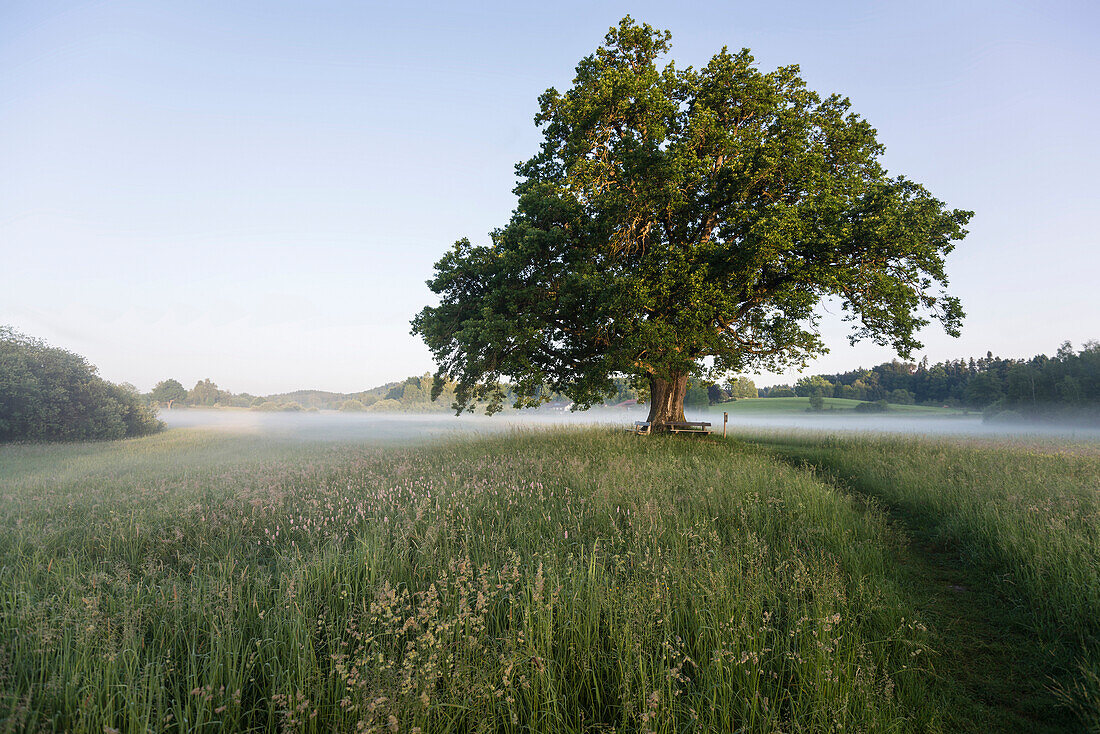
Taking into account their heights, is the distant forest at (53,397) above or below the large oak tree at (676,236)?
below

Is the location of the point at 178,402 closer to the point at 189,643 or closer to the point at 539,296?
the point at 539,296

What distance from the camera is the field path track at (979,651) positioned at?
308 cm

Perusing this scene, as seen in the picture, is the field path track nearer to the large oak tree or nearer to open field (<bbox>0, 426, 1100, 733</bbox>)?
open field (<bbox>0, 426, 1100, 733</bbox>)

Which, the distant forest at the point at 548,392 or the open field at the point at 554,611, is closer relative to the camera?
the open field at the point at 554,611

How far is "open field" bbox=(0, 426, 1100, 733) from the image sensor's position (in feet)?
8.17

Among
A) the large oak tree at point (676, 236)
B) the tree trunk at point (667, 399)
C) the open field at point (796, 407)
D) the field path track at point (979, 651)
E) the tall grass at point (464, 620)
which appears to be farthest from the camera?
the open field at point (796, 407)

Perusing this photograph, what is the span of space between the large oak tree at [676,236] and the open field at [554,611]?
861 centimetres

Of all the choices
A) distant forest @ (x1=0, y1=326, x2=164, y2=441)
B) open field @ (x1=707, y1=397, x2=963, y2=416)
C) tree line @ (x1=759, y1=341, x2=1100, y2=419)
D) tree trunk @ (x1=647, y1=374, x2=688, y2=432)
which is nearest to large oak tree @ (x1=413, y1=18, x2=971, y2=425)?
tree trunk @ (x1=647, y1=374, x2=688, y2=432)

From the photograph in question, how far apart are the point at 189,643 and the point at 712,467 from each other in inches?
360

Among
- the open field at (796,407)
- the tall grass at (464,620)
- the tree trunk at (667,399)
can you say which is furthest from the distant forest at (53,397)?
the open field at (796,407)

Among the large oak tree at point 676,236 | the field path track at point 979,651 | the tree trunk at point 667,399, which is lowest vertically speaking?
the field path track at point 979,651

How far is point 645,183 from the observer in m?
14.8

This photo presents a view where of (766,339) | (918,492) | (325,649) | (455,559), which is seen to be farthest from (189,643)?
(766,339)

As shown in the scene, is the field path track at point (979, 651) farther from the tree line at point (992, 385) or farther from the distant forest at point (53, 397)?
the distant forest at point (53, 397)
